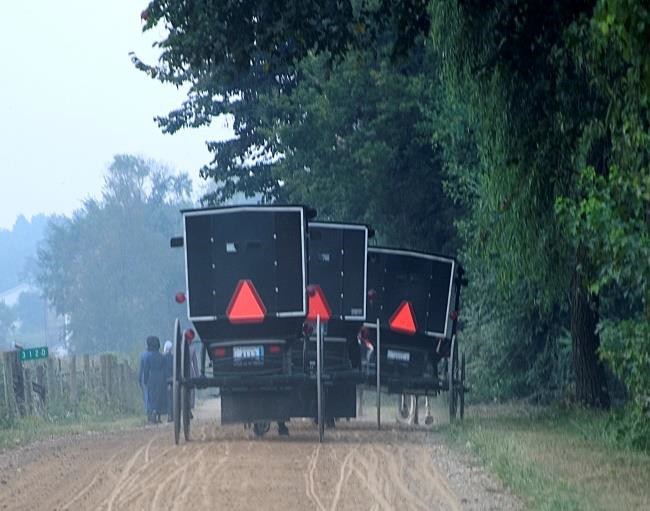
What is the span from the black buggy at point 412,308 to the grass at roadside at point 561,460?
4.25ft

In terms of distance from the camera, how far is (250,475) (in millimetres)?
15945

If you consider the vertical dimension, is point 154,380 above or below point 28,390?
above

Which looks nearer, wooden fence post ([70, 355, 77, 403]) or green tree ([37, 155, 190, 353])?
wooden fence post ([70, 355, 77, 403])

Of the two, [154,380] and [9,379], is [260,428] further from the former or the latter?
[154,380]

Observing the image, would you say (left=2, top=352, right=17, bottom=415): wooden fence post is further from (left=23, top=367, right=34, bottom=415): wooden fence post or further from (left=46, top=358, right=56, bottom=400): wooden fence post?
(left=46, top=358, right=56, bottom=400): wooden fence post

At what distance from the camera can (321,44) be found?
20.2 metres

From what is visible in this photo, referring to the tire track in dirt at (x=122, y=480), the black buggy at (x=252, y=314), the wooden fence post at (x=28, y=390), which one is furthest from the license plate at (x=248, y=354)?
the wooden fence post at (x=28, y=390)

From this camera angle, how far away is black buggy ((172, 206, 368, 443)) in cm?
2038

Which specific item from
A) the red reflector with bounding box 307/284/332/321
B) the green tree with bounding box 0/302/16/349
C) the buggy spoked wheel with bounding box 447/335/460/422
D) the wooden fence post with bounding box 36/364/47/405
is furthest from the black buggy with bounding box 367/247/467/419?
the green tree with bounding box 0/302/16/349

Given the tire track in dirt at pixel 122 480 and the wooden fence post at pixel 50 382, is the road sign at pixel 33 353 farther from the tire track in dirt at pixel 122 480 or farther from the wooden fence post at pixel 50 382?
the tire track in dirt at pixel 122 480

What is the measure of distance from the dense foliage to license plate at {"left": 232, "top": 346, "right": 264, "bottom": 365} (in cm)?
349

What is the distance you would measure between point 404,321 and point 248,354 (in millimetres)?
4726

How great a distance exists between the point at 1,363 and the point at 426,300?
26.8 feet

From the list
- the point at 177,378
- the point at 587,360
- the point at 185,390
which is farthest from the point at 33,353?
the point at 587,360
